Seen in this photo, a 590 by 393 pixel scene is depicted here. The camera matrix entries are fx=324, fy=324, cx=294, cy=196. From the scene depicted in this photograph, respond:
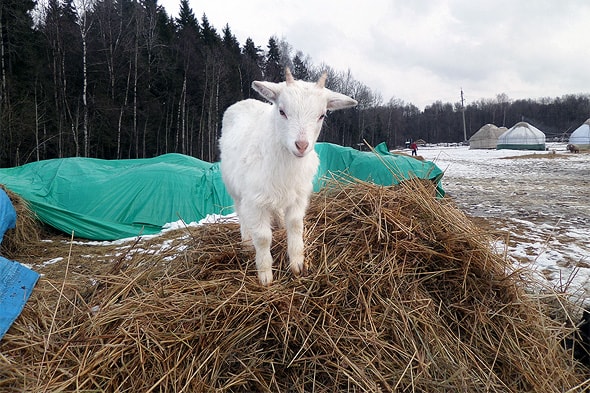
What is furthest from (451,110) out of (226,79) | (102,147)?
(102,147)

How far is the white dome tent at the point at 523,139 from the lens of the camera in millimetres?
42469

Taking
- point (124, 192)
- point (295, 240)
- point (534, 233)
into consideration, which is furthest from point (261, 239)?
point (124, 192)

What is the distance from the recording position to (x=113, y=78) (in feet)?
71.7

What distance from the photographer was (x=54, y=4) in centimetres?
2016

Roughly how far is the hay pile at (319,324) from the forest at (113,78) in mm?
19288

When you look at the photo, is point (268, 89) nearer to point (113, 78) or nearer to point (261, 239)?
point (261, 239)

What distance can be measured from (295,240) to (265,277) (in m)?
0.36

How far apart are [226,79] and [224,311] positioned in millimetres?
29315

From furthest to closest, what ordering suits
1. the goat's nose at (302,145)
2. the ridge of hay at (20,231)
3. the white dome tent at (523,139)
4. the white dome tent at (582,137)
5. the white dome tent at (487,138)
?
1. the white dome tent at (487,138)
2. the white dome tent at (582,137)
3. the white dome tent at (523,139)
4. the ridge of hay at (20,231)
5. the goat's nose at (302,145)

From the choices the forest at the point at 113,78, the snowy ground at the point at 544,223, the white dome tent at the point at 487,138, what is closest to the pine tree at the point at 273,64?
the forest at the point at 113,78

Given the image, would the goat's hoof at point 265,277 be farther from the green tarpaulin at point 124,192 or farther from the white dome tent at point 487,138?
the white dome tent at point 487,138

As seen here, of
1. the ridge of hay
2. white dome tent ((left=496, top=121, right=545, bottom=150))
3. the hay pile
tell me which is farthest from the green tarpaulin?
white dome tent ((left=496, top=121, right=545, bottom=150))

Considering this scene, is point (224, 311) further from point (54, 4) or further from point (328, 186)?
point (54, 4)

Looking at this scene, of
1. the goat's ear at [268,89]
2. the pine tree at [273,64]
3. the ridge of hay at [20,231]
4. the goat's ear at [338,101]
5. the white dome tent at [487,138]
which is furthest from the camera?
the white dome tent at [487,138]
